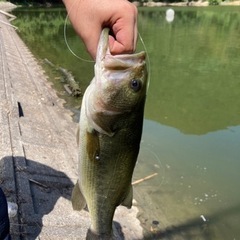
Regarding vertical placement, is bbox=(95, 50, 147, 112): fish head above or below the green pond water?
above

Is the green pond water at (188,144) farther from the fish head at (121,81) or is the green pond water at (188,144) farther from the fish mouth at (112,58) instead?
the fish mouth at (112,58)

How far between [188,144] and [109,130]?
774 centimetres

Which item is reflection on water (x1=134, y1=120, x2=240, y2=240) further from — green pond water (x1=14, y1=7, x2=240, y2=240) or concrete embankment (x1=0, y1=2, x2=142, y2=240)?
concrete embankment (x1=0, y1=2, x2=142, y2=240)

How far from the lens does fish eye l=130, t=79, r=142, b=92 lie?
2.25 meters

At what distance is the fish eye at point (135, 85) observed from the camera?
7.38 feet

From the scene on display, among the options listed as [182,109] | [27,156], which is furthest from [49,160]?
[182,109]

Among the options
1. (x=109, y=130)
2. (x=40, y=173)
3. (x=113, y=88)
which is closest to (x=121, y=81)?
(x=113, y=88)

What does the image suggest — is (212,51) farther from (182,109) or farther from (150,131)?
(150,131)

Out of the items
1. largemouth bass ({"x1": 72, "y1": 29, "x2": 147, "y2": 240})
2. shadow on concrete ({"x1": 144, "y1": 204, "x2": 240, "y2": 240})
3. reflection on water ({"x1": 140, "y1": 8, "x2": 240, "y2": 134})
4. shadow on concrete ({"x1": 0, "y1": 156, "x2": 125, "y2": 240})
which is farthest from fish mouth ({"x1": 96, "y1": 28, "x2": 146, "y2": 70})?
reflection on water ({"x1": 140, "y1": 8, "x2": 240, "y2": 134})

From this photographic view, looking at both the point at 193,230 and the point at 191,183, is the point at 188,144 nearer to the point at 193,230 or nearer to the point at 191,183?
→ the point at 191,183

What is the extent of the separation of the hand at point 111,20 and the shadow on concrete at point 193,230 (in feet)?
13.9

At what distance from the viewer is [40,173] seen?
585 centimetres

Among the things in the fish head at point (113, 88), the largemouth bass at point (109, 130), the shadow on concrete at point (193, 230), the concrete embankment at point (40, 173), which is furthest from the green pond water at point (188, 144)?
the fish head at point (113, 88)

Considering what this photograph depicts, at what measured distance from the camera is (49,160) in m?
6.64
